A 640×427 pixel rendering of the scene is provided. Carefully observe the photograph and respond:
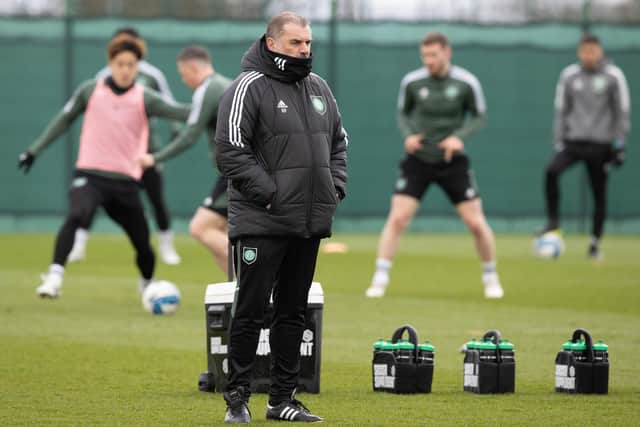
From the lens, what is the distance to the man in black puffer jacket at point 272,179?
267 inches

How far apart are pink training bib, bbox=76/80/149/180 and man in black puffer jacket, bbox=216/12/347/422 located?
5.36 metres

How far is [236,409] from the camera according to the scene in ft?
22.2

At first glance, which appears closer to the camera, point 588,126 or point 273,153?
point 273,153

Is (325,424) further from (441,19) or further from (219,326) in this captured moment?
(441,19)

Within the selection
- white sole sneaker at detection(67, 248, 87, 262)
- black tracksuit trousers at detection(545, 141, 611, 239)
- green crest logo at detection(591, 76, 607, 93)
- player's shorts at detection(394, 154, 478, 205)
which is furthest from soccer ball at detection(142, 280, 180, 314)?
green crest logo at detection(591, 76, 607, 93)

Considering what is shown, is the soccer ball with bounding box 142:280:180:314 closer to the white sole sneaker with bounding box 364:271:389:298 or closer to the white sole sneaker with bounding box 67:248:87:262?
Answer: the white sole sneaker with bounding box 364:271:389:298

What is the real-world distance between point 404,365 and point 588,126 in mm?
11137

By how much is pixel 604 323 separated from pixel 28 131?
13494mm

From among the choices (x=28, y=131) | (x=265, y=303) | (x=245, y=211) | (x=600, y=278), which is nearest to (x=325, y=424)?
(x=265, y=303)

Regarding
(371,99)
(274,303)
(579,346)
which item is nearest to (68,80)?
(371,99)

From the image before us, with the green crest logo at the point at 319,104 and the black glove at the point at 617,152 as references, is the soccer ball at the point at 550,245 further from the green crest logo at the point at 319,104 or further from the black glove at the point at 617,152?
the green crest logo at the point at 319,104

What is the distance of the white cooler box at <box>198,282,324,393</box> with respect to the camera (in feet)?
25.3

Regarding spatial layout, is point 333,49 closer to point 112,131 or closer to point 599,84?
point 599,84

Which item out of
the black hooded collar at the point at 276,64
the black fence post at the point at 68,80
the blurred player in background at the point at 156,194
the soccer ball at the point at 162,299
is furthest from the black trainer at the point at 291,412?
the black fence post at the point at 68,80
